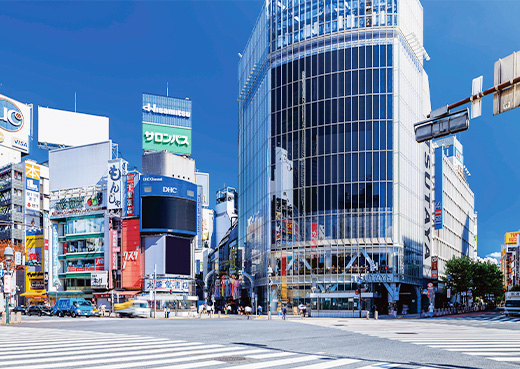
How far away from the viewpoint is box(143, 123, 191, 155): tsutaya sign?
110 metres

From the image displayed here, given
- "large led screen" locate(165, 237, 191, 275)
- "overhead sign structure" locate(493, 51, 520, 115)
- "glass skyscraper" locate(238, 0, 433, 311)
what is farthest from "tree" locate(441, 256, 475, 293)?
"overhead sign structure" locate(493, 51, 520, 115)

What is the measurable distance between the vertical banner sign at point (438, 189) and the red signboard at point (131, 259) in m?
50.3

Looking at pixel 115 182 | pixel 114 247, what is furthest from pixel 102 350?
pixel 115 182

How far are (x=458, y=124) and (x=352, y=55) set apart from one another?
65579 mm

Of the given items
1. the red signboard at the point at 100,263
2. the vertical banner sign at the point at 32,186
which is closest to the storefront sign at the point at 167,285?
the red signboard at the point at 100,263

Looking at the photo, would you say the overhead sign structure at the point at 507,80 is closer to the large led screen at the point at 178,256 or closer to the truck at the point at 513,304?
the truck at the point at 513,304

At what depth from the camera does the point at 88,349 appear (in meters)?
19.4

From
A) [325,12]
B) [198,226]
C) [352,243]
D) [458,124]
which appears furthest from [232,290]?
[458,124]

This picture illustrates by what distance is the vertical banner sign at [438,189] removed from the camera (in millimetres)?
96556

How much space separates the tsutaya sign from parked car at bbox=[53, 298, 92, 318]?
52757 mm

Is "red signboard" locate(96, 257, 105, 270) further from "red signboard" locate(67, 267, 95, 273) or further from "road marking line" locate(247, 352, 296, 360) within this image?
"road marking line" locate(247, 352, 296, 360)

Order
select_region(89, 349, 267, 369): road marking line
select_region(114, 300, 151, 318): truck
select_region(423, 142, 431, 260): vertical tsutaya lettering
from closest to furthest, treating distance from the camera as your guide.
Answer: select_region(89, 349, 267, 369): road marking line, select_region(114, 300, 151, 318): truck, select_region(423, 142, 431, 260): vertical tsutaya lettering

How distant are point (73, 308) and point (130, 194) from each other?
37.2 metres

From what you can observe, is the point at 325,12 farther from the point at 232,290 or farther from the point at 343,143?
the point at 232,290
